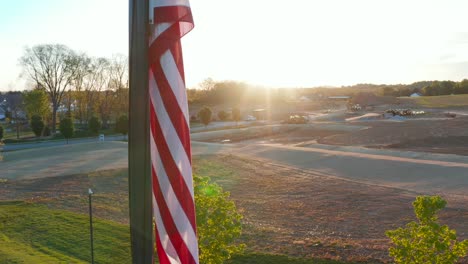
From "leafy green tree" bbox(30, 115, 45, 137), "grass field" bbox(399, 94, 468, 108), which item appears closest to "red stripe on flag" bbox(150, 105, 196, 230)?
"leafy green tree" bbox(30, 115, 45, 137)

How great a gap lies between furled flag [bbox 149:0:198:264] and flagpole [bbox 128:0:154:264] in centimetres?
5

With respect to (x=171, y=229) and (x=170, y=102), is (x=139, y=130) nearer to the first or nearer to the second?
(x=170, y=102)

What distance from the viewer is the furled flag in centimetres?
260

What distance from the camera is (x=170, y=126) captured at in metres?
2.66

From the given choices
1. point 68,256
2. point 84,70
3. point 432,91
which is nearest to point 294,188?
point 68,256

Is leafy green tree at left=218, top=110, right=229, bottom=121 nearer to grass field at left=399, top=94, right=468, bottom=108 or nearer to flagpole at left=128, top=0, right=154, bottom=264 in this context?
grass field at left=399, top=94, right=468, bottom=108

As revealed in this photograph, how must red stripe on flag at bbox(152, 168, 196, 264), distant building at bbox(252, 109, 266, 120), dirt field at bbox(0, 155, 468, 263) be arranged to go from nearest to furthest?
1. red stripe on flag at bbox(152, 168, 196, 264)
2. dirt field at bbox(0, 155, 468, 263)
3. distant building at bbox(252, 109, 266, 120)

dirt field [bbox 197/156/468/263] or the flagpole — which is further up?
the flagpole

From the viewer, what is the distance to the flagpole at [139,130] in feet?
8.61

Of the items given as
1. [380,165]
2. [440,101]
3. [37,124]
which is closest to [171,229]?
[380,165]

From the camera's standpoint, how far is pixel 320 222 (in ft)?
41.4

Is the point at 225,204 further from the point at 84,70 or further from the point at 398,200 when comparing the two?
the point at 84,70

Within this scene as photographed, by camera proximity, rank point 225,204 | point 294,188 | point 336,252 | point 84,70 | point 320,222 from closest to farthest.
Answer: point 225,204 < point 336,252 < point 320,222 < point 294,188 < point 84,70

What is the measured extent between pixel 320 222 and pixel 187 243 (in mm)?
10280
